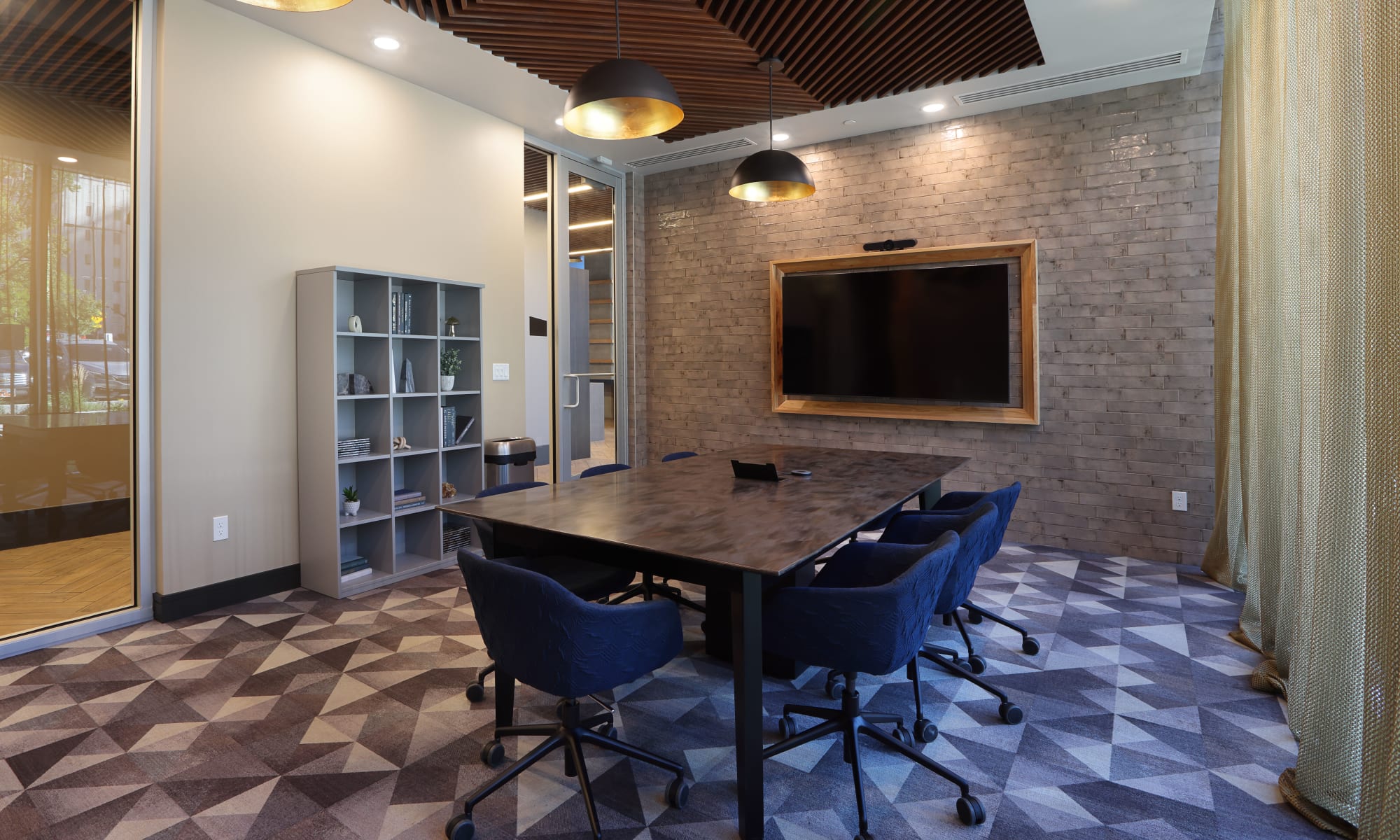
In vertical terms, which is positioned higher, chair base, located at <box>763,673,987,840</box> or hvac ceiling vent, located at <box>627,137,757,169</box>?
hvac ceiling vent, located at <box>627,137,757,169</box>

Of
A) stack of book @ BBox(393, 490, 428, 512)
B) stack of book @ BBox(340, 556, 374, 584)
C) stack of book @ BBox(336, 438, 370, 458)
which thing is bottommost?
stack of book @ BBox(340, 556, 374, 584)

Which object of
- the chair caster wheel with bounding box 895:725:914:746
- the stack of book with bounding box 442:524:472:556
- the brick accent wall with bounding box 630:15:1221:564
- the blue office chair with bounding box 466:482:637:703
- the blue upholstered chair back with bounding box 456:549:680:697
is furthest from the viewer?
the stack of book with bounding box 442:524:472:556

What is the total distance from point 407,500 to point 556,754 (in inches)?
108

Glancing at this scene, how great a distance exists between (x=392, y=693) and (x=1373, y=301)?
3605 mm

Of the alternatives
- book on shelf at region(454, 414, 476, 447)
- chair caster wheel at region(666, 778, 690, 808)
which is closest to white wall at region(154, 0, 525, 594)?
book on shelf at region(454, 414, 476, 447)

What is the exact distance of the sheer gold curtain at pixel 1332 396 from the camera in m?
1.72

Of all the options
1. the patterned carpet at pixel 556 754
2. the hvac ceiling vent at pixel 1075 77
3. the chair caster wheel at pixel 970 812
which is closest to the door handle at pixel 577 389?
the patterned carpet at pixel 556 754

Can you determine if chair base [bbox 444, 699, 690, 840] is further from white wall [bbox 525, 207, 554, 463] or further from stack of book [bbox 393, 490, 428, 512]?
white wall [bbox 525, 207, 554, 463]

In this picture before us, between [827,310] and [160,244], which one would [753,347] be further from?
[160,244]

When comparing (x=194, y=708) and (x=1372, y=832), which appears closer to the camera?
(x=1372, y=832)

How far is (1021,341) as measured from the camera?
18.0 feet

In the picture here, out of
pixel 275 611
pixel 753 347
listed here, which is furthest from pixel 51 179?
pixel 753 347

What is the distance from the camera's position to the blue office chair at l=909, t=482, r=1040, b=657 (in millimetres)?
3152

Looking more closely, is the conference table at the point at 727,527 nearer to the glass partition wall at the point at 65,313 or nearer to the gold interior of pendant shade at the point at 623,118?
the gold interior of pendant shade at the point at 623,118
